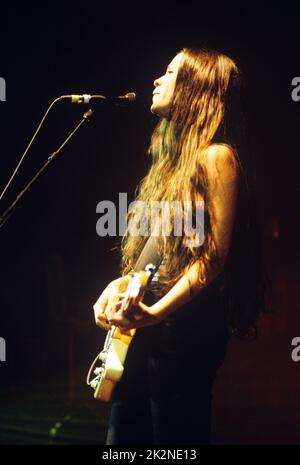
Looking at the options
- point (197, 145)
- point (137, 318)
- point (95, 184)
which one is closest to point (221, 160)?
point (197, 145)

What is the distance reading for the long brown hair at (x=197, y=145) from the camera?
158cm

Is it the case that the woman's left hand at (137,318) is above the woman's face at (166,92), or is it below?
below

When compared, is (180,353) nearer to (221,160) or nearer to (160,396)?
(160,396)

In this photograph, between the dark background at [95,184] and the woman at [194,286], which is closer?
the woman at [194,286]

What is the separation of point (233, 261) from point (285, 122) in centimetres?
331

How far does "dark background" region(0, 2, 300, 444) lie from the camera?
4.04 metres

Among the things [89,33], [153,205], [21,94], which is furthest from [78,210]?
[153,205]

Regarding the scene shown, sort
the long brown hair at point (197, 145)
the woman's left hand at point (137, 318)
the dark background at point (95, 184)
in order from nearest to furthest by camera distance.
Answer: the woman's left hand at point (137, 318), the long brown hair at point (197, 145), the dark background at point (95, 184)

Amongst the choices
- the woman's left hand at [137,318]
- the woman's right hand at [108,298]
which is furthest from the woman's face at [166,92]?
the woman's left hand at [137,318]

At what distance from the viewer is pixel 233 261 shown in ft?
5.42

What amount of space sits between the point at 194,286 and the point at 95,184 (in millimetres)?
4422

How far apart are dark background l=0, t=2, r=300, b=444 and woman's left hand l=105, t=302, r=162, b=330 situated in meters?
2.09

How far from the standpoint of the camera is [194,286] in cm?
150

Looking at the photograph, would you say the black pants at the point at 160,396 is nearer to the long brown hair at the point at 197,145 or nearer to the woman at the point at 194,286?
the woman at the point at 194,286
